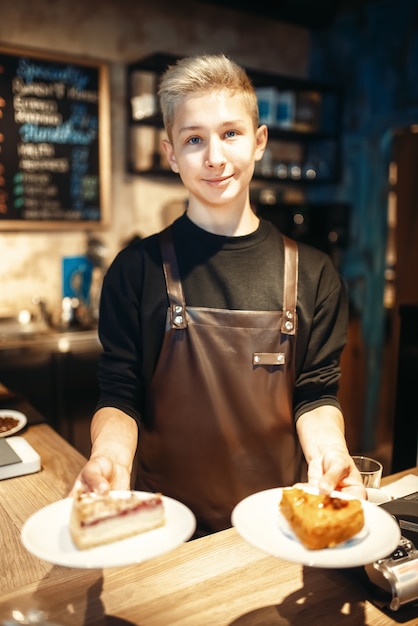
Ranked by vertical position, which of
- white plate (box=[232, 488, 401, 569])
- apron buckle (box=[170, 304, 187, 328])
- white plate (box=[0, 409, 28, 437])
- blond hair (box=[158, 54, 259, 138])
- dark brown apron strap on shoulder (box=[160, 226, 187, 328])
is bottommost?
white plate (box=[0, 409, 28, 437])

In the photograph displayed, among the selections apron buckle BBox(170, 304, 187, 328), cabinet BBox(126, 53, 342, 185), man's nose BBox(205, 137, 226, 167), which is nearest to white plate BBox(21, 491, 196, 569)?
apron buckle BBox(170, 304, 187, 328)

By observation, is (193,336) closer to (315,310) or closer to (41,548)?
(315,310)

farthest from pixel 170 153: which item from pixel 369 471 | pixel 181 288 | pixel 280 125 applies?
pixel 280 125

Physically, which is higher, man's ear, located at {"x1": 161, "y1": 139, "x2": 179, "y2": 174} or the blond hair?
the blond hair

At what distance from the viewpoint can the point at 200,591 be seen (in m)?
1.08

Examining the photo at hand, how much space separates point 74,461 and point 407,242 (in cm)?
323

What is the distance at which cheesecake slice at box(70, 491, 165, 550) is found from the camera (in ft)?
2.94

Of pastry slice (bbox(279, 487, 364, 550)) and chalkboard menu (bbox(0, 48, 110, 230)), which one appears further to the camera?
chalkboard menu (bbox(0, 48, 110, 230))

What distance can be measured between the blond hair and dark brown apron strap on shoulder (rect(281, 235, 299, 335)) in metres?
0.37

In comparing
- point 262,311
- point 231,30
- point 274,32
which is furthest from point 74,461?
point 274,32

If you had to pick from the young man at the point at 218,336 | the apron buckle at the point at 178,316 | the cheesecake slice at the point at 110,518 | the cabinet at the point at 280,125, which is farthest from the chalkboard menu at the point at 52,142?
the cheesecake slice at the point at 110,518

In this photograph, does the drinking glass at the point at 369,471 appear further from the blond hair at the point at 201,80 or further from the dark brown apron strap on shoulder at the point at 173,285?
the blond hair at the point at 201,80

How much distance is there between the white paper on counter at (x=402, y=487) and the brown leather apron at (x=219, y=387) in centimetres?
28

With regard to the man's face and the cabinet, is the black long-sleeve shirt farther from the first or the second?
the cabinet
